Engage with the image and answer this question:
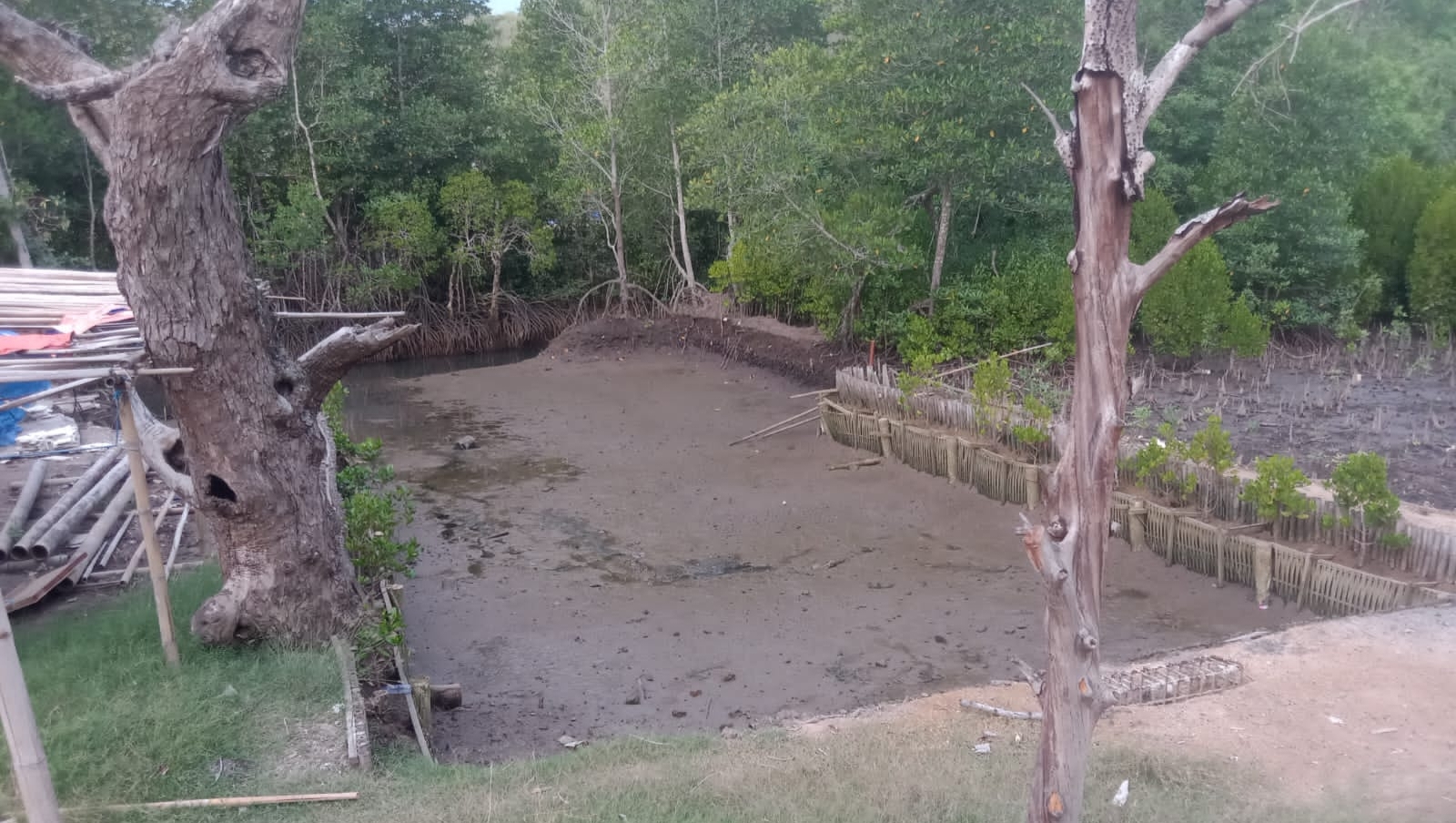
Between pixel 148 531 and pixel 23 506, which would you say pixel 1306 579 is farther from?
pixel 23 506

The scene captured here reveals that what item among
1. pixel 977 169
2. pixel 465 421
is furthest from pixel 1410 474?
pixel 465 421

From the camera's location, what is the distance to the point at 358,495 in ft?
24.3

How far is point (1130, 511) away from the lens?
335 inches

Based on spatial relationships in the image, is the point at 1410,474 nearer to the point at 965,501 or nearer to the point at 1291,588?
the point at 1291,588

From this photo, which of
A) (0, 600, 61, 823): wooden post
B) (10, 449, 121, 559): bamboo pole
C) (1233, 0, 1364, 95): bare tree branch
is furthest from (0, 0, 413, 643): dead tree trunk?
(1233, 0, 1364, 95): bare tree branch

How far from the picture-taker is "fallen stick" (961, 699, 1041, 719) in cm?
552

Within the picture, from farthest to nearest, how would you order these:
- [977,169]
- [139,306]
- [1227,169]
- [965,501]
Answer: [1227,169] → [977,169] → [965,501] → [139,306]

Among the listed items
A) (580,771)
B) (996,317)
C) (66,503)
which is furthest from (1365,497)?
(66,503)

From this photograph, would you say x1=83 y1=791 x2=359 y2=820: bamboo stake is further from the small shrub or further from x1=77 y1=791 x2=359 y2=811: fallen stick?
the small shrub

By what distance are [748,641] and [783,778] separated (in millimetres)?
2798

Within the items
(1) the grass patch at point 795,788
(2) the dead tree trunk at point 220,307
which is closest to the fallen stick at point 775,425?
(2) the dead tree trunk at point 220,307

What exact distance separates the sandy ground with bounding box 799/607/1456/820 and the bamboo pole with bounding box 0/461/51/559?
18.8ft

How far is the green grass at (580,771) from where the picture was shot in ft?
14.2

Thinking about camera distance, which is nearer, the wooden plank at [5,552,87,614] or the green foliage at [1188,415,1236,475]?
the wooden plank at [5,552,87,614]
